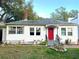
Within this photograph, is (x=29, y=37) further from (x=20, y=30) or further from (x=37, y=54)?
(x=37, y=54)

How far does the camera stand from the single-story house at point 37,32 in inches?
1336

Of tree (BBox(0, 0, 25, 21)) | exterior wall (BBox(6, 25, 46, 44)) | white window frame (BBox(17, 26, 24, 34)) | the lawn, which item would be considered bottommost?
the lawn

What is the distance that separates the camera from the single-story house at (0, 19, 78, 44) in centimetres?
3394

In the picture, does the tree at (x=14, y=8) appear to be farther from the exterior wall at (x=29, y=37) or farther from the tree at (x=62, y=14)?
the tree at (x=62, y=14)

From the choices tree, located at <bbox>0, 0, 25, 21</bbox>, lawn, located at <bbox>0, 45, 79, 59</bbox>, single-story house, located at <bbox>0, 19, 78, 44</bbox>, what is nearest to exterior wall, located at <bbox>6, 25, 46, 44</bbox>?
single-story house, located at <bbox>0, 19, 78, 44</bbox>

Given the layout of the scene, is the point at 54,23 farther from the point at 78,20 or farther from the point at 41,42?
the point at 78,20

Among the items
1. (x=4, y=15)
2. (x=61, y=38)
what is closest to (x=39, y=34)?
(x=61, y=38)

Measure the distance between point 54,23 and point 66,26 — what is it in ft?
6.09

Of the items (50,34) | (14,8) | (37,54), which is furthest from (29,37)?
(37,54)

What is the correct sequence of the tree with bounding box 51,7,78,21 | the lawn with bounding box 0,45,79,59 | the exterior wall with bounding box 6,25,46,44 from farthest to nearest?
the tree with bounding box 51,7,78,21 < the exterior wall with bounding box 6,25,46,44 < the lawn with bounding box 0,45,79,59

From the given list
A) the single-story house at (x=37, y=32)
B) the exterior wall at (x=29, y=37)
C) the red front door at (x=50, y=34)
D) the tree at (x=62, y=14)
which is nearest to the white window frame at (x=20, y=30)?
the single-story house at (x=37, y=32)

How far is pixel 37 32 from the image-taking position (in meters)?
34.1

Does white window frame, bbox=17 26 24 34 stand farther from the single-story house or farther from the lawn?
the lawn

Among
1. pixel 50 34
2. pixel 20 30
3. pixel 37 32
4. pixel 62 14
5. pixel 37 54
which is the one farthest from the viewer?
pixel 62 14
